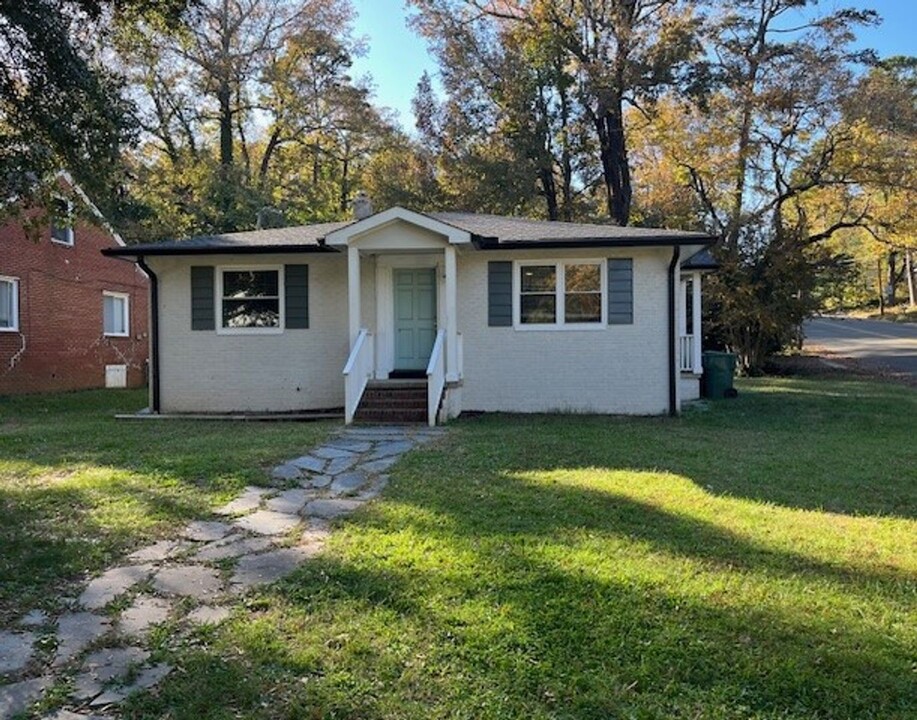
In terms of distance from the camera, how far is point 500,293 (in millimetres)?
11789

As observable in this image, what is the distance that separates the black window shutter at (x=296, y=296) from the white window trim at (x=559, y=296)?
3581mm

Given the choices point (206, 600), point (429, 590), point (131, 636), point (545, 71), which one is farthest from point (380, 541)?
point (545, 71)

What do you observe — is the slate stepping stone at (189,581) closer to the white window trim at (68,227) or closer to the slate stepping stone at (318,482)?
the slate stepping stone at (318,482)

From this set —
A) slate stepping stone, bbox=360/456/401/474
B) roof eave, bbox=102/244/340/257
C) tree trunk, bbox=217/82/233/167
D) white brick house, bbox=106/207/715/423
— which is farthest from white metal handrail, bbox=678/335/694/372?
tree trunk, bbox=217/82/233/167

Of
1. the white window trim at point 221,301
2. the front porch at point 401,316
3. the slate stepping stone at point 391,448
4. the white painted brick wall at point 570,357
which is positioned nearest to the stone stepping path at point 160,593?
the slate stepping stone at point 391,448

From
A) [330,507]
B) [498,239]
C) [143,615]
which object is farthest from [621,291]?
[143,615]

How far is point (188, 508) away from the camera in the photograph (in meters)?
5.31

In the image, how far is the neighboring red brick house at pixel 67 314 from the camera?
16.9 metres

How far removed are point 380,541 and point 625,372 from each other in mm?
7998

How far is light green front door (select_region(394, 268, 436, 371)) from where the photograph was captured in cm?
1232

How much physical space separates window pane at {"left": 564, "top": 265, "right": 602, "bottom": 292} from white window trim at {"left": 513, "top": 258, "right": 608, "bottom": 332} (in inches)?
2.0

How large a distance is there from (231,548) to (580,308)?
27.4 feet

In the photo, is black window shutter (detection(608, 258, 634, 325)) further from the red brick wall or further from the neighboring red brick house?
the neighboring red brick house

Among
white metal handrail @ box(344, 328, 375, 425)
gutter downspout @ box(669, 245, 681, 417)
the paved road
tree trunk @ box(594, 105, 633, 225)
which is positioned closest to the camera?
white metal handrail @ box(344, 328, 375, 425)
